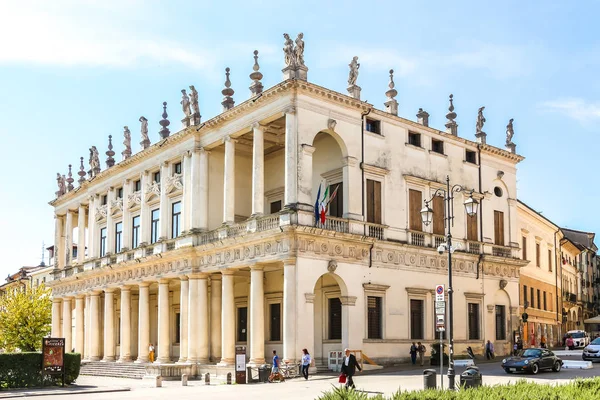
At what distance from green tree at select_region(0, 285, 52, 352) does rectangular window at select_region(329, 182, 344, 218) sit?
40925mm

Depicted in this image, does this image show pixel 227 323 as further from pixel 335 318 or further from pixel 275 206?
pixel 275 206

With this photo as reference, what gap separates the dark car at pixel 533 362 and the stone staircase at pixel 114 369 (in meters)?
21.0

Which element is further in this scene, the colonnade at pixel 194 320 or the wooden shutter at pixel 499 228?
the wooden shutter at pixel 499 228

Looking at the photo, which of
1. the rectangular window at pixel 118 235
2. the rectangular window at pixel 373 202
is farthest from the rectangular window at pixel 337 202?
A: the rectangular window at pixel 118 235

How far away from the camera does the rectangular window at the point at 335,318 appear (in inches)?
1465

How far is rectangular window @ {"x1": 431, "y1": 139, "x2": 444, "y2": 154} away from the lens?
42.8 m

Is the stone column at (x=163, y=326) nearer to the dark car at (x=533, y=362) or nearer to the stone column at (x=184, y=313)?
the stone column at (x=184, y=313)

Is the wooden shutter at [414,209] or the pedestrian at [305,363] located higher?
the wooden shutter at [414,209]

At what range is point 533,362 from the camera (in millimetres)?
32219

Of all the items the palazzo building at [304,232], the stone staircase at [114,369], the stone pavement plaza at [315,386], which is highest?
the palazzo building at [304,232]

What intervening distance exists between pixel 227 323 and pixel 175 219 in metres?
9.31

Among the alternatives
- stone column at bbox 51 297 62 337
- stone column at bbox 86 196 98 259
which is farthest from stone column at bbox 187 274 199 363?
stone column at bbox 51 297 62 337

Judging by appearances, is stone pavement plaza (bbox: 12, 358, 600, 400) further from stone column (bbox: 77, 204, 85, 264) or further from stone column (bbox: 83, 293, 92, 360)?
stone column (bbox: 77, 204, 85, 264)

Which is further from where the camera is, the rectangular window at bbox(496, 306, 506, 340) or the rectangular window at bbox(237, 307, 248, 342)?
the rectangular window at bbox(496, 306, 506, 340)
